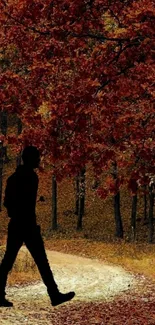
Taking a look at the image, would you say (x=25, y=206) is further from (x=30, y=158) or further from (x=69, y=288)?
(x=69, y=288)

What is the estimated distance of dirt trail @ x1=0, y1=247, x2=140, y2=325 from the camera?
1394cm

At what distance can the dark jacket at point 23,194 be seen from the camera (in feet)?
21.2

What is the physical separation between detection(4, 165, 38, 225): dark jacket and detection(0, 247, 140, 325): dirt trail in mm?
7113

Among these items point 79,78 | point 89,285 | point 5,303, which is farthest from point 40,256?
point 89,285

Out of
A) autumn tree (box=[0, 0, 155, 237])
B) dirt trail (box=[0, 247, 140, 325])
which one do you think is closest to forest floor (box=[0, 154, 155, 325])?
dirt trail (box=[0, 247, 140, 325])

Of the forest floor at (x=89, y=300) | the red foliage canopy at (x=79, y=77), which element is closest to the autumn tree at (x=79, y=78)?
the red foliage canopy at (x=79, y=77)

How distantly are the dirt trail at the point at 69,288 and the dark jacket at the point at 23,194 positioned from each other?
711cm

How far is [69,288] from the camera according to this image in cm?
1881

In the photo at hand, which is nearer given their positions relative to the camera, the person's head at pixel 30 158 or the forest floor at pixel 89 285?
the person's head at pixel 30 158

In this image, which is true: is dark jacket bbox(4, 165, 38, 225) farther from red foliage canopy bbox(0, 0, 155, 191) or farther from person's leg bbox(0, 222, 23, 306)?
red foliage canopy bbox(0, 0, 155, 191)

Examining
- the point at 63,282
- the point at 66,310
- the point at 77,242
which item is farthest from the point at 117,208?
the point at 66,310

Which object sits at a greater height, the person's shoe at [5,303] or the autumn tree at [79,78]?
the autumn tree at [79,78]

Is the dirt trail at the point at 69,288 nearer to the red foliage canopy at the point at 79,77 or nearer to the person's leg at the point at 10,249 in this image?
the red foliage canopy at the point at 79,77

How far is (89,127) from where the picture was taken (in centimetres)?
1031
